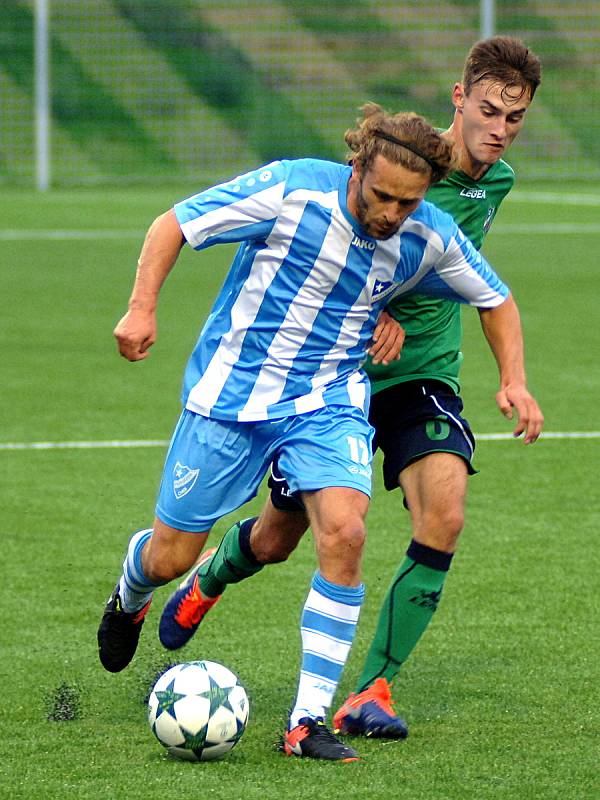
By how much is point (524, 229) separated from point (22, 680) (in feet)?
51.3

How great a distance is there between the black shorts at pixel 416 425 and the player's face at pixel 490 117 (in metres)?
0.79

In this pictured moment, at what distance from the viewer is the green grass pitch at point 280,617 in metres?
4.41

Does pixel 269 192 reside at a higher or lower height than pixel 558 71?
higher

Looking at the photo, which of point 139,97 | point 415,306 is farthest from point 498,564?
point 139,97

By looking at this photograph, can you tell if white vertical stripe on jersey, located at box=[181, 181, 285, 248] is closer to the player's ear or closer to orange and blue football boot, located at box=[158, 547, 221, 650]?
the player's ear

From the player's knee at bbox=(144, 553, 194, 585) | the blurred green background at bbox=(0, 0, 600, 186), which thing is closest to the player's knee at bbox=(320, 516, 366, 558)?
the player's knee at bbox=(144, 553, 194, 585)

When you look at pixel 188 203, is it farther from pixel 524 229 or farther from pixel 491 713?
pixel 524 229

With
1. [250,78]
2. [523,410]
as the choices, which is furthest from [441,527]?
[250,78]

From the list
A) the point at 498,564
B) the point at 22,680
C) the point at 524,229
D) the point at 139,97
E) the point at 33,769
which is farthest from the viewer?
the point at 139,97

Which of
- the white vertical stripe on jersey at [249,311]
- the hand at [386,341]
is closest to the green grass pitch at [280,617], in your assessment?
the white vertical stripe on jersey at [249,311]

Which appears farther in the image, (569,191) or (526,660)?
(569,191)

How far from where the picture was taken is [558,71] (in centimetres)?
3003

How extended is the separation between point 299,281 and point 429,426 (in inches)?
27.2

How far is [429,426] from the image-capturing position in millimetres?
5191
